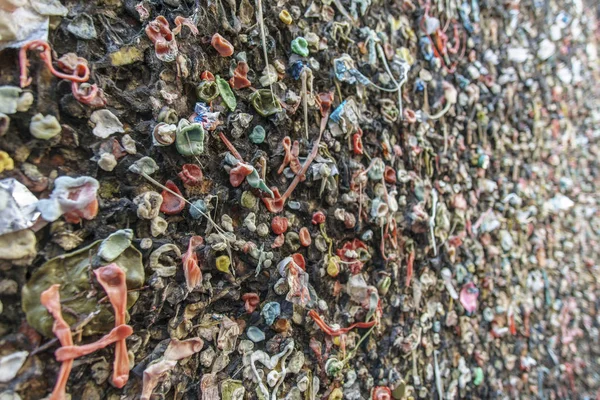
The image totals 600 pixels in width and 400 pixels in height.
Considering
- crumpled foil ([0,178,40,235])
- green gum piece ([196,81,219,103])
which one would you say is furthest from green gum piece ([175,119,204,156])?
crumpled foil ([0,178,40,235])

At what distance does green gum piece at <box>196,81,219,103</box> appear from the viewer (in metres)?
0.50

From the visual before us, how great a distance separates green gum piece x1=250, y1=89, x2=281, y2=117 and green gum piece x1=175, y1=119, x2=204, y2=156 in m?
0.12

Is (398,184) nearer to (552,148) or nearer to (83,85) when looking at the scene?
(83,85)

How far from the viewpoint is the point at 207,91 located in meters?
0.50

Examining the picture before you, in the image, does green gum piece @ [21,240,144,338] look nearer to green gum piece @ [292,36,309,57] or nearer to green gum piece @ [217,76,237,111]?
green gum piece @ [217,76,237,111]

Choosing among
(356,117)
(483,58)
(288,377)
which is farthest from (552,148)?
(288,377)

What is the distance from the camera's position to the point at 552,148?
50.8 inches

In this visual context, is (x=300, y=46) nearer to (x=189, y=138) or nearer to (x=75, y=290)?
(x=189, y=138)

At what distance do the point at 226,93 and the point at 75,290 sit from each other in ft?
0.95

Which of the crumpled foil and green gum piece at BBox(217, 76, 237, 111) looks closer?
the crumpled foil

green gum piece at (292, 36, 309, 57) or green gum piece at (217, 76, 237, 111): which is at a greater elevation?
green gum piece at (292, 36, 309, 57)

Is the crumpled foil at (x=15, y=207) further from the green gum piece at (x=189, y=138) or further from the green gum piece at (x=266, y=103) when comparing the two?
the green gum piece at (x=266, y=103)

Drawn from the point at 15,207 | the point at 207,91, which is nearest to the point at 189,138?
the point at 207,91

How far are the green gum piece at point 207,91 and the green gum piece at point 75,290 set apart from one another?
206mm
